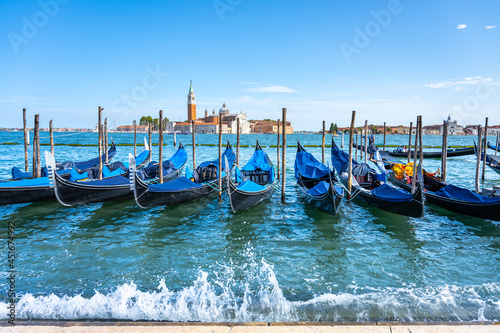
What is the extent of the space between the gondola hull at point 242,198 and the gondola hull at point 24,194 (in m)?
4.49

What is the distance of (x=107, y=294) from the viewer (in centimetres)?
376

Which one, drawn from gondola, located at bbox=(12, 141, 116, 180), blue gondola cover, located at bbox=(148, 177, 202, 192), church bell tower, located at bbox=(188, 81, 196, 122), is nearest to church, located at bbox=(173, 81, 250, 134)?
church bell tower, located at bbox=(188, 81, 196, 122)

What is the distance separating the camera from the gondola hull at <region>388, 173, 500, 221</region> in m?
6.00

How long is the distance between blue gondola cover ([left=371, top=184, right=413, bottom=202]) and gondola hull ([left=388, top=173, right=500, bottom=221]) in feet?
3.30

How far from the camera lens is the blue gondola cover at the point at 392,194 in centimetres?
627

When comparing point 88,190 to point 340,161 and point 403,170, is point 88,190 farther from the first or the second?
point 403,170

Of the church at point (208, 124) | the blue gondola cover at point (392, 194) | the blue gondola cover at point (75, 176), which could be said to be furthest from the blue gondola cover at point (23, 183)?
the church at point (208, 124)

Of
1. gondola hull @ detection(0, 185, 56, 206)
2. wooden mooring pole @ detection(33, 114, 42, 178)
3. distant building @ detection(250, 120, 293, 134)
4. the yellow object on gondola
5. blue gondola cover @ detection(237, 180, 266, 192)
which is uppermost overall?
distant building @ detection(250, 120, 293, 134)

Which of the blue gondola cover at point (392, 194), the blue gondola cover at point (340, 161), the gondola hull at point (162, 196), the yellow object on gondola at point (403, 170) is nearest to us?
the blue gondola cover at point (392, 194)

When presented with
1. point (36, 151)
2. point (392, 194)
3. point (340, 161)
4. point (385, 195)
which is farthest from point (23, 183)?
point (340, 161)

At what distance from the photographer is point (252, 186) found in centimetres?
773

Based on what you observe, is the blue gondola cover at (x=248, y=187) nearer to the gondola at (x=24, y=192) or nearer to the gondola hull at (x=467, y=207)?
the gondola hull at (x=467, y=207)

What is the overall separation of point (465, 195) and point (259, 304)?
17.7ft

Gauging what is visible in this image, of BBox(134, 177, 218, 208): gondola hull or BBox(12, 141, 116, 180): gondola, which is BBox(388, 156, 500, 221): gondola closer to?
BBox(134, 177, 218, 208): gondola hull
